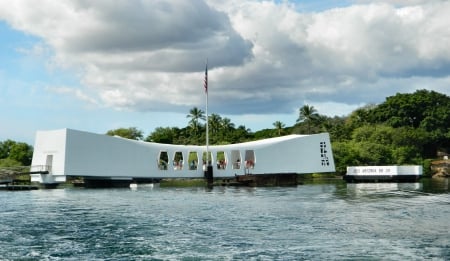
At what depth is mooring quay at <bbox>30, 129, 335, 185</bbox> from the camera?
4619cm

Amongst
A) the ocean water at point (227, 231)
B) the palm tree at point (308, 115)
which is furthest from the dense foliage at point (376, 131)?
the ocean water at point (227, 231)

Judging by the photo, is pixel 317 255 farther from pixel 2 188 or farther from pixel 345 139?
pixel 345 139

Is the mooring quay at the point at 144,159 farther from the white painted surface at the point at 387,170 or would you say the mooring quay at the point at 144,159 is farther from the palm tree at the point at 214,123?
the palm tree at the point at 214,123

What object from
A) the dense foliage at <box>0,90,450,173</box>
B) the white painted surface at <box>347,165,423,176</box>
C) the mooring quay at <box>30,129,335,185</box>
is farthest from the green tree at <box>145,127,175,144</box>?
the white painted surface at <box>347,165,423,176</box>

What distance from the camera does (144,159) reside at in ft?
166

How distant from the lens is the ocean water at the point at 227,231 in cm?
1480

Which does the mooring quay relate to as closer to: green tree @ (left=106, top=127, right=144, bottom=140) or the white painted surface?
the white painted surface

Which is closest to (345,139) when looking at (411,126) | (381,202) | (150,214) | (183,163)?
(411,126)

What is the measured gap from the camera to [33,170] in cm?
4750

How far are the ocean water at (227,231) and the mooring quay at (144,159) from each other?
17313 millimetres

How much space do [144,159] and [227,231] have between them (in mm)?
32524

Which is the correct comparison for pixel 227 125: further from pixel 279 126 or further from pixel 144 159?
pixel 144 159

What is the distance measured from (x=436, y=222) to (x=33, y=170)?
35441 millimetres

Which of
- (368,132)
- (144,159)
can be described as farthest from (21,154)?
(368,132)
